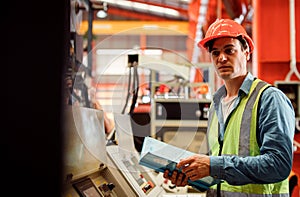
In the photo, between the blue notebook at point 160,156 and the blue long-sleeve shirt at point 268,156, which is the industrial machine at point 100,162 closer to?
the blue notebook at point 160,156

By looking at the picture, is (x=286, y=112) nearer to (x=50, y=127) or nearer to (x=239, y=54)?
(x=239, y=54)

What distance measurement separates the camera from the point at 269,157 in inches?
59.5

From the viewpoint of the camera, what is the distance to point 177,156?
161 centimetres

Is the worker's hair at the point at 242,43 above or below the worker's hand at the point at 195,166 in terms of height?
above

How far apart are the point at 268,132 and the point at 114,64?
0.73 meters

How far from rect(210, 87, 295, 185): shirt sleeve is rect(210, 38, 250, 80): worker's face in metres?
0.23

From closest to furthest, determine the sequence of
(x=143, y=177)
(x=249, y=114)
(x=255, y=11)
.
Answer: (x=249, y=114)
(x=143, y=177)
(x=255, y=11)

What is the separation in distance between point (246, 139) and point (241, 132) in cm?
3

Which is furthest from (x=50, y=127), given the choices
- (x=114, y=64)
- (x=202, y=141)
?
(x=202, y=141)

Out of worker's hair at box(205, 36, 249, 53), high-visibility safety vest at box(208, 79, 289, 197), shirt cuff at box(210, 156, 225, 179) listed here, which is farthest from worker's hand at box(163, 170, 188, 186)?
worker's hair at box(205, 36, 249, 53)

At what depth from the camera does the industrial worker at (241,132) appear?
1.53m

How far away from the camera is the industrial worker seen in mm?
1532

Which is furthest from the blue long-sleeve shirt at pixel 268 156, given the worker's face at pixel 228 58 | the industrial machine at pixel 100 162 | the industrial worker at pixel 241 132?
the industrial machine at pixel 100 162

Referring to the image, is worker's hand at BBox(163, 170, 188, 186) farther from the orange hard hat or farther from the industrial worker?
the orange hard hat
